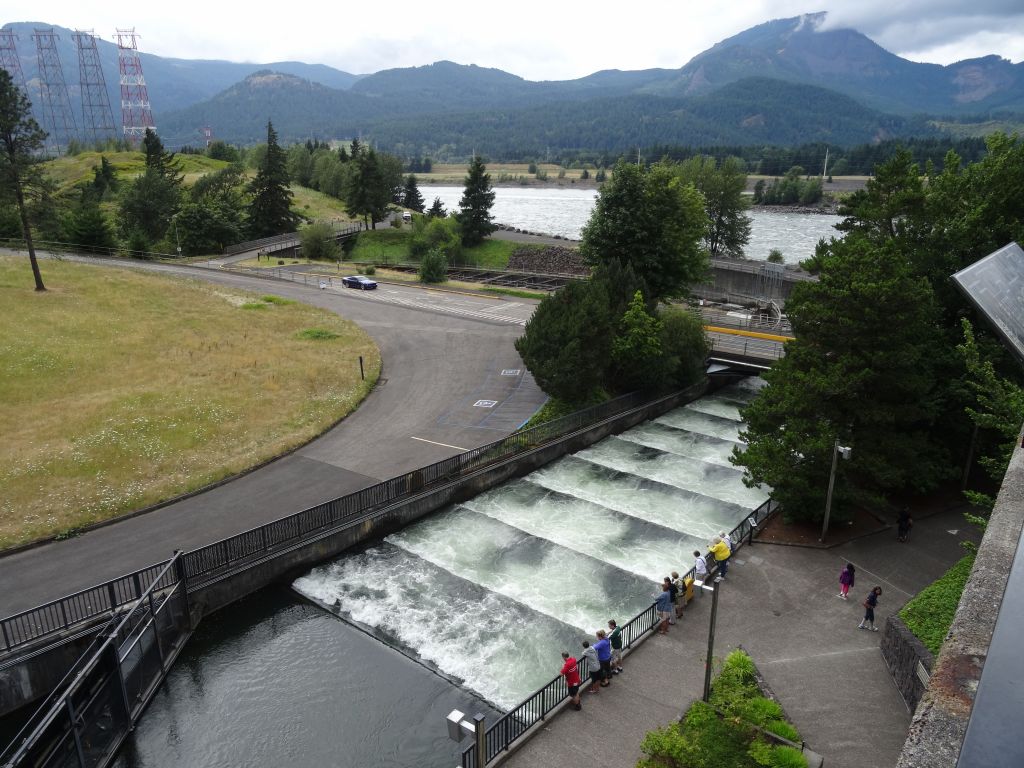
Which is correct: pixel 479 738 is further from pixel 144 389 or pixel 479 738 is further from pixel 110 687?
pixel 144 389

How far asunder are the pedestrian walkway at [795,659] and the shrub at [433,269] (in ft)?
154

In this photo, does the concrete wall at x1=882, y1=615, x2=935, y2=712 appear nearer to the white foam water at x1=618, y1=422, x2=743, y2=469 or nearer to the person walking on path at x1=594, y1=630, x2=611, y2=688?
the person walking on path at x1=594, y1=630, x2=611, y2=688

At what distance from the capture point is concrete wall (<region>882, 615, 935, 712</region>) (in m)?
14.1

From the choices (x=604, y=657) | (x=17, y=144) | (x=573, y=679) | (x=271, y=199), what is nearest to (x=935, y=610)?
(x=604, y=657)

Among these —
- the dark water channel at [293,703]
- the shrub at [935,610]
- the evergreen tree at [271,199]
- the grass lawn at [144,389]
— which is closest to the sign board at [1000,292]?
the shrub at [935,610]

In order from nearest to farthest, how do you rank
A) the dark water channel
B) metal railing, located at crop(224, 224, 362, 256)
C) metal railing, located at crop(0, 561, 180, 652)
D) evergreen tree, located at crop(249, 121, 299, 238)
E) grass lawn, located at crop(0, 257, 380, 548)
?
the dark water channel → metal railing, located at crop(0, 561, 180, 652) → grass lawn, located at crop(0, 257, 380, 548) → metal railing, located at crop(224, 224, 362, 256) → evergreen tree, located at crop(249, 121, 299, 238)

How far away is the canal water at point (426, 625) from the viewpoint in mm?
14875

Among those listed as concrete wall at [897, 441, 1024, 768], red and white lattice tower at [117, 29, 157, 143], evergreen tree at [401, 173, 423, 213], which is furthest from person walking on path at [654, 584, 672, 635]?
red and white lattice tower at [117, 29, 157, 143]

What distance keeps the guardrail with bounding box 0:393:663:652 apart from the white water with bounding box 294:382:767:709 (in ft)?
4.28

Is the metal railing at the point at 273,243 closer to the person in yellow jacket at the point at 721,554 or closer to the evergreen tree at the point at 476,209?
the evergreen tree at the point at 476,209

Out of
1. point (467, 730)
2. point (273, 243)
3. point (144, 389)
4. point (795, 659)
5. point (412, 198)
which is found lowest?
point (795, 659)

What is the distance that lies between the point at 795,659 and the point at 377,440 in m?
17.9

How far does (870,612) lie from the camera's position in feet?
56.3

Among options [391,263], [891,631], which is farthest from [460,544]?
[391,263]
